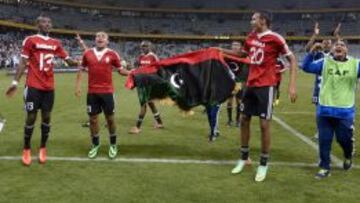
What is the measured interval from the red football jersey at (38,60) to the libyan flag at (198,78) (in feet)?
6.09

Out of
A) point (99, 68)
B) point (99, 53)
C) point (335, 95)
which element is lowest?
point (335, 95)

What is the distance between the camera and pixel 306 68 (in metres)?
8.68

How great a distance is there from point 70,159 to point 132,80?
5.66 ft

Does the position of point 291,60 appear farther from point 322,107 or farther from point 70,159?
point 70,159

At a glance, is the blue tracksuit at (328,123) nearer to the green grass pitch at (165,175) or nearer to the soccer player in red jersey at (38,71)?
the green grass pitch at (165,175)

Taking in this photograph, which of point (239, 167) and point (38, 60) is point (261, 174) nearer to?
point (239, 167)

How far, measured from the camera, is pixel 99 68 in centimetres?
971

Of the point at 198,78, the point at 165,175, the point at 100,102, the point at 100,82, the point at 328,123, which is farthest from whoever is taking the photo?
the point at 100,102

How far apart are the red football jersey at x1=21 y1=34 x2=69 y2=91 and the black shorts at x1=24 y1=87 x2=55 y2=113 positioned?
0.25ft

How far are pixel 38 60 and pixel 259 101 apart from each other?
11.0 ft

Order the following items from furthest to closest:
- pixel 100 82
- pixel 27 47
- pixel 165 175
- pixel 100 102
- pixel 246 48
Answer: pixel 100 102
pixel 100 82
pixel 27 47
pixel 246 48
pixel 165 175

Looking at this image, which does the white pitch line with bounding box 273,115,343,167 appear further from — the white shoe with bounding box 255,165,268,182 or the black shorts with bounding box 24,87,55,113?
the black shorts with bounding box 24,87,55,113

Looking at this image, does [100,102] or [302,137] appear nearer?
[100,102]

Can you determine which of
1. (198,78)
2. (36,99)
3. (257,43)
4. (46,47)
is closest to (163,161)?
(198,78)
